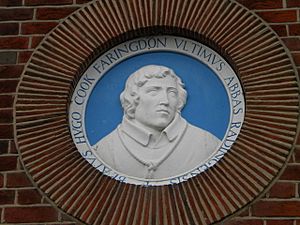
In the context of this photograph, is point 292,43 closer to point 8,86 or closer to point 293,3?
point 293,3

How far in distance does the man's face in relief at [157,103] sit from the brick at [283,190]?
2.51 feet

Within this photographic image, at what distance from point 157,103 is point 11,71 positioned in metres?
0.93

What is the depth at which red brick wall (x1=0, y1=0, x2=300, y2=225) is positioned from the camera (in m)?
5.66

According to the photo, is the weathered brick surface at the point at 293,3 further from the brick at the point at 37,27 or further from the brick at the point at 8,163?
the brick at the point at 8,163

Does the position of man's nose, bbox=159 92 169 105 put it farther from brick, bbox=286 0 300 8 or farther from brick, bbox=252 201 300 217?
brick, bbox=286 0 300 8

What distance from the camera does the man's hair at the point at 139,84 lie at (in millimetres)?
6090

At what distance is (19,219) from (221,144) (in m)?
1.25

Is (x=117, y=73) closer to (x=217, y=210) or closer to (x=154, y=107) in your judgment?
(x=154, y=107)

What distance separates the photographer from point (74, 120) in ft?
20.1

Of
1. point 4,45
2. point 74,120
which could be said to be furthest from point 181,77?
point 4,45

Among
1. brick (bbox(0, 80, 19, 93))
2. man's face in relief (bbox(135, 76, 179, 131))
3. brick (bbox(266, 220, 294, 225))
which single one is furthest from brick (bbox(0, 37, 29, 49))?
brick (bbox(266, 220, 294, 225))

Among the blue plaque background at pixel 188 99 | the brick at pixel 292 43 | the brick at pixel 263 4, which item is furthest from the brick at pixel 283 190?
the brick at pixel 263 4

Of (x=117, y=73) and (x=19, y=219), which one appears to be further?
(x=117, y=73)

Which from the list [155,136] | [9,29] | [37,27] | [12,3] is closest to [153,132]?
[155,136]
